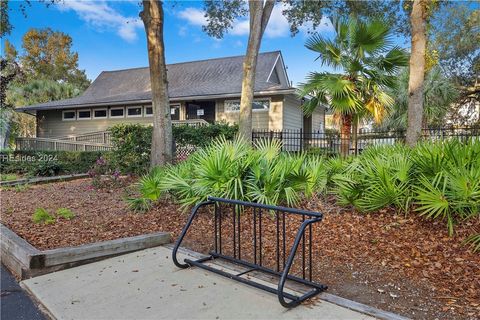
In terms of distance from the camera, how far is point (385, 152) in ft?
21.4

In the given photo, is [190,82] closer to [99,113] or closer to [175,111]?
[175,111]

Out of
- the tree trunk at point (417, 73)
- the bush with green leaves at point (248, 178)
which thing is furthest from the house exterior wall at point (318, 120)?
the bush with green leaves at point (248, 178)

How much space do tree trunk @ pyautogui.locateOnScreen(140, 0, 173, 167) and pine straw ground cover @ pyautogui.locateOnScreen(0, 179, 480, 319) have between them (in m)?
2.41

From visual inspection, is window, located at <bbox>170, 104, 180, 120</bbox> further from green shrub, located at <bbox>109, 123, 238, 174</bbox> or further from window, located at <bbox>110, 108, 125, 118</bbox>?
green shrub, located at <bbox>109, 123, 238, 174</bbox>

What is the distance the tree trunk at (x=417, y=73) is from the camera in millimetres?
8312

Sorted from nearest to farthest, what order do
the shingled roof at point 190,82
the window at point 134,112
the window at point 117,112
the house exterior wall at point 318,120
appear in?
1. the shingled roof at point 190,82
2. the window at point 134,112
3. the window at point 117,112
4. the house exterior wall at point 318,120

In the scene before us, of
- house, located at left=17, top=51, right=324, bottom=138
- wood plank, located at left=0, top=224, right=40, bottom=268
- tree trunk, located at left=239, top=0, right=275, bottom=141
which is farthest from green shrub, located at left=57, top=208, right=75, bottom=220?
house, located at left=17, top=51, right=324, bottom=138

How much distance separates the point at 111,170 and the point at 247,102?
4.56 metres

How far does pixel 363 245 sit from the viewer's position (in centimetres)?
470

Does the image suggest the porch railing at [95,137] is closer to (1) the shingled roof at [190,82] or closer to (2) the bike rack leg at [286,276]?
(1) the shingled roof at [190,82]

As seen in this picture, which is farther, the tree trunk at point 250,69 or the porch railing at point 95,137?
the porch railing at point 95,137

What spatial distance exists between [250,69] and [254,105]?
287 inches

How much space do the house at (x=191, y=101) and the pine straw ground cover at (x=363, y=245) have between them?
33.8 feet

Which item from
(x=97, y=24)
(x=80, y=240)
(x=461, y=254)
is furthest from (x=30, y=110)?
(x=461, y=254)
